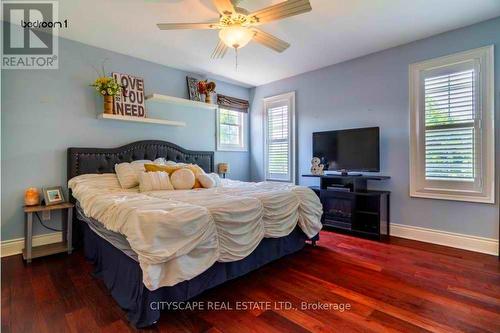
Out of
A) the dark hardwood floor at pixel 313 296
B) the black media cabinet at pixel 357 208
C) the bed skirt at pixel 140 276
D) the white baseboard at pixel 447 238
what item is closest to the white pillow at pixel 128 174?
the bed skirt at pixel 140 276

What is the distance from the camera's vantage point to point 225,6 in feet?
6.89

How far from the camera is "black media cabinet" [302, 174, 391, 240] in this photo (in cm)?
356

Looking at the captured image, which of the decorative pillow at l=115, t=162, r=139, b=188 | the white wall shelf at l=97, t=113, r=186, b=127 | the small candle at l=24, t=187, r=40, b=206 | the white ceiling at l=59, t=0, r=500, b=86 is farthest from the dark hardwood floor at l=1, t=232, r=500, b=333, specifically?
the white ceiling at l=59, t=0, r=500, b=86

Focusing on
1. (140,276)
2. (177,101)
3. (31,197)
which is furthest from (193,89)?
(140,276)

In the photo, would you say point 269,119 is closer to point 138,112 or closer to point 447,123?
point 138,112

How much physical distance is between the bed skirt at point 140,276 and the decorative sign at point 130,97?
1.76m

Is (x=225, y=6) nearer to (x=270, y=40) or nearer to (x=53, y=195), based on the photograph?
(x=270, y=40)

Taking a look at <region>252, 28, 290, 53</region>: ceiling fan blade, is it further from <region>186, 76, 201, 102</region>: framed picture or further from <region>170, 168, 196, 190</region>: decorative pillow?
<region>186, 76, 201, 102</region>: framed picture

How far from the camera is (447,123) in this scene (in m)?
3.17

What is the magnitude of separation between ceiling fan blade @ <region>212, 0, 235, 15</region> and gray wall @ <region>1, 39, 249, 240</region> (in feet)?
7.43

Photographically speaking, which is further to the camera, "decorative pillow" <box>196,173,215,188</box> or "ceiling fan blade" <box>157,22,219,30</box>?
"decorative pillow" <box>196,173,215,188</box>

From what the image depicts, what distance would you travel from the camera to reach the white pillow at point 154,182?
9.54ft

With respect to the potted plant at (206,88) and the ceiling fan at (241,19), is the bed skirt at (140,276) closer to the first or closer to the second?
the ceiling fan at (241,19)

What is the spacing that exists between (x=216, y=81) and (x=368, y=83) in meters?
2.72
